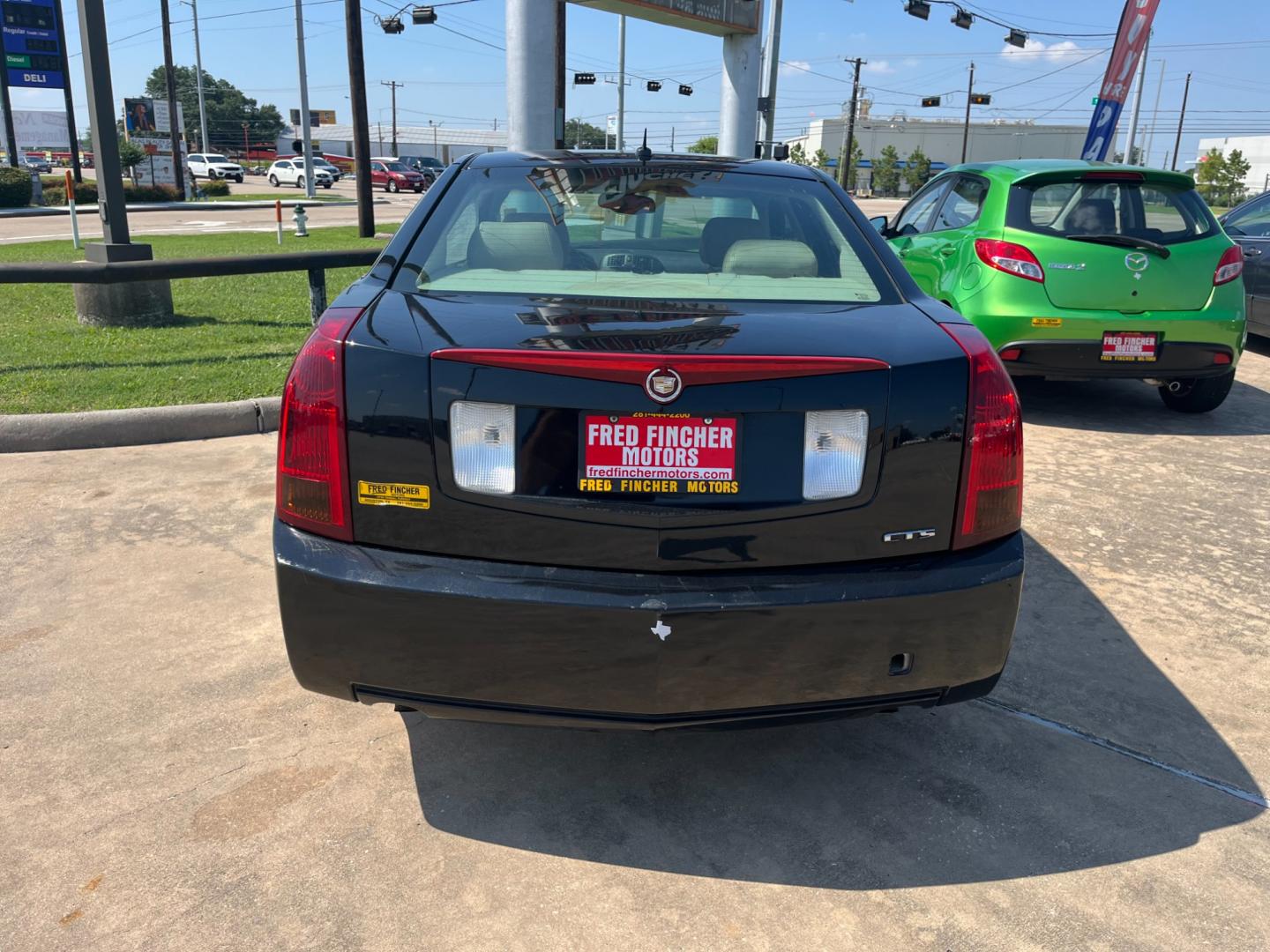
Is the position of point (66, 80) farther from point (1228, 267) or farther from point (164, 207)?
point (1228, 267)

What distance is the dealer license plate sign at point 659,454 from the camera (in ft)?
7.00

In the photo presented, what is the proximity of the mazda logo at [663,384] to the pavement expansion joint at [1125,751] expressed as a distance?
5.59 ft

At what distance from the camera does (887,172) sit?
88312mm

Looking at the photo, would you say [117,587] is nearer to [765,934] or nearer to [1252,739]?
[765,934]

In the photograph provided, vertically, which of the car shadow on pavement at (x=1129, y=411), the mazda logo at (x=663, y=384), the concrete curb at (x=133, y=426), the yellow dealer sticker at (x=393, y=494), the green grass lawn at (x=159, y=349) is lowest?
the car shadow on pavement at (x=1129, y=411)


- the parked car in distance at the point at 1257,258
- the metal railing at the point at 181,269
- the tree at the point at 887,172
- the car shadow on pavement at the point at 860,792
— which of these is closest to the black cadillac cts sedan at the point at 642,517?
the car shadow on pavement at the point at 860,792

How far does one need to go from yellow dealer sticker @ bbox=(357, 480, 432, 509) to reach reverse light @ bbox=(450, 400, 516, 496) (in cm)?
9

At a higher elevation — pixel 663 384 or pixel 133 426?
pixel 663 384

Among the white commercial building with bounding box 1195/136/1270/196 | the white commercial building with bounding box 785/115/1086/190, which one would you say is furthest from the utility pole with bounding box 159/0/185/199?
the white commercial building with bounding box 1195/136/1270/196

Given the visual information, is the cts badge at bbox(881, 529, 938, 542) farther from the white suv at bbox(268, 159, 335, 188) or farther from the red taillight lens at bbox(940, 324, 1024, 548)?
the white suv at bbox(268, 159, 335, 188)

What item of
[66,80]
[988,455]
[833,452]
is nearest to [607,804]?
[833,452]

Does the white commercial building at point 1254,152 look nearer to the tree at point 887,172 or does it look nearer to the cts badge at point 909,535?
the tree at point 887,172

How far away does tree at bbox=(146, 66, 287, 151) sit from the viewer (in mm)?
108438

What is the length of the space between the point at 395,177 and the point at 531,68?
135 feet
